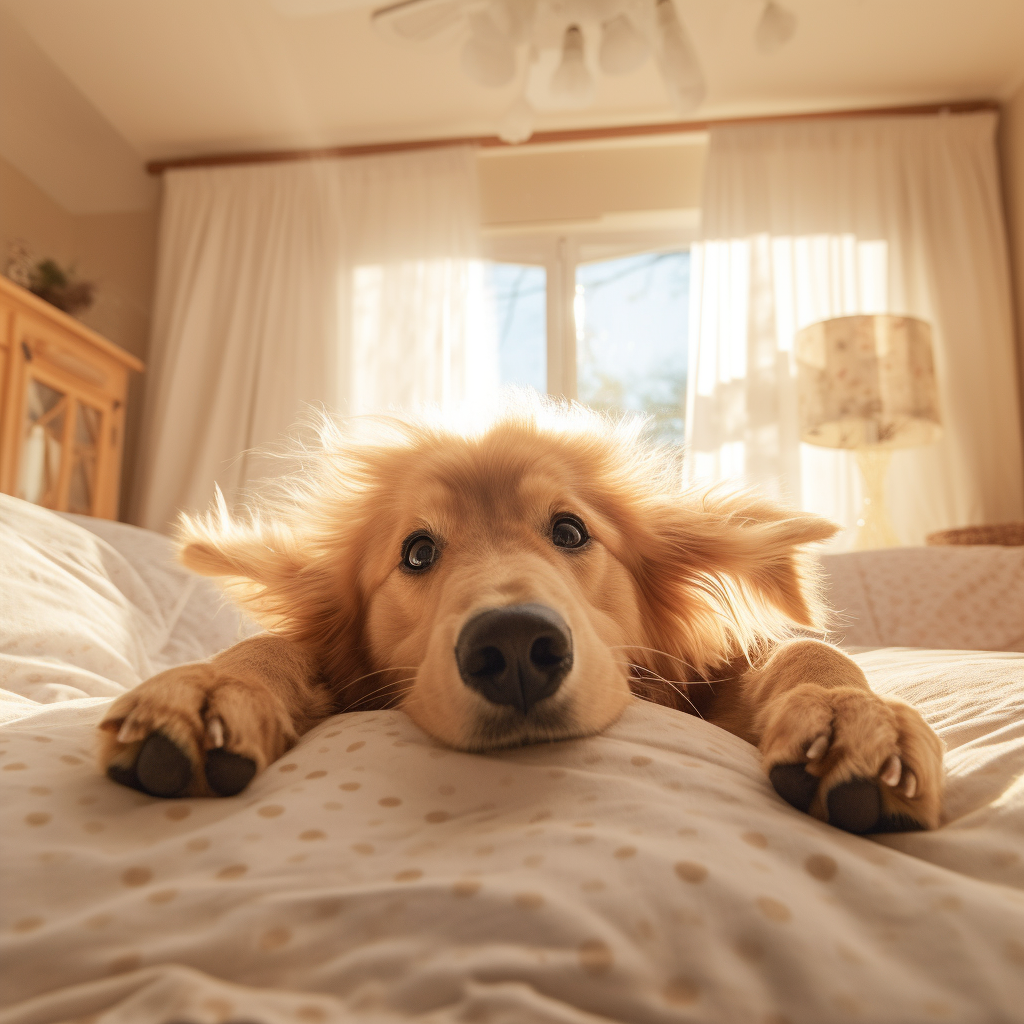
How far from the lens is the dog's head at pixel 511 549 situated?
1.29 meters

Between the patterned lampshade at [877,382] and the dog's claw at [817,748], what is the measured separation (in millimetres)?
3645

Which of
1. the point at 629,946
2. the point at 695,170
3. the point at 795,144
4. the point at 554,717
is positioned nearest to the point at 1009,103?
the point at 795,144

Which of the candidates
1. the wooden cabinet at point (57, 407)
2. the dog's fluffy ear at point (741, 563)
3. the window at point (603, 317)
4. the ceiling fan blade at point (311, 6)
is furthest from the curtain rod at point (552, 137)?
the dog's fluffy ear at point (741, 563)

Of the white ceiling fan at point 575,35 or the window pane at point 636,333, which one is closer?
the white ceiling fan at point 575,35

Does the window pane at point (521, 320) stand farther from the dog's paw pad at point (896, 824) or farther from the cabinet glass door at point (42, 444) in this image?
the dog's paw pad at point (896, 824)

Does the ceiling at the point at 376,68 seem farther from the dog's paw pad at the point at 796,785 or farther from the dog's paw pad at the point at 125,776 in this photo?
the dog's paw pad at the point at 125,776

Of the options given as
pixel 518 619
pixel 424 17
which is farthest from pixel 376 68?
pixel 518 619

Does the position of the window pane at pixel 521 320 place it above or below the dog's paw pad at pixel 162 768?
above

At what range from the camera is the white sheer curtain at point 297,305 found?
5.34m

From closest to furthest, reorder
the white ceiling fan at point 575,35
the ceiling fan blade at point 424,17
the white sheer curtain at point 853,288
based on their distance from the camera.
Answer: the white ceiling fan at point 575,35
the ceiling fan blade at point 424,17
the white sheer curtain at point 853,288

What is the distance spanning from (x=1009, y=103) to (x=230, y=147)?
16.3 ft

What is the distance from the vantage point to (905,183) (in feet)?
16.9

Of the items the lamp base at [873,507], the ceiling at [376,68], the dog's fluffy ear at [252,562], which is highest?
the ceiling at [376,68]

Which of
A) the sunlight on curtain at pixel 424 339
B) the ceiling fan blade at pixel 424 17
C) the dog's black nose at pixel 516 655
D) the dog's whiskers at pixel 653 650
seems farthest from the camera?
the sunlight on curtain at pixel 424 339
